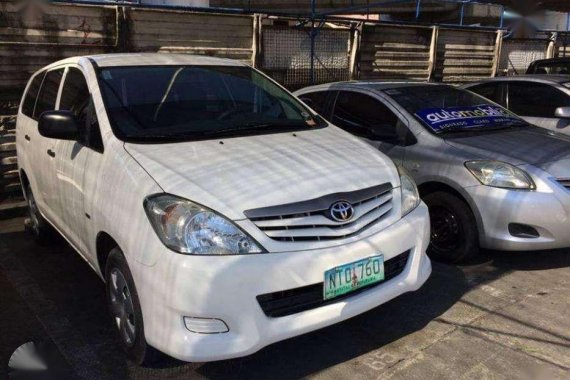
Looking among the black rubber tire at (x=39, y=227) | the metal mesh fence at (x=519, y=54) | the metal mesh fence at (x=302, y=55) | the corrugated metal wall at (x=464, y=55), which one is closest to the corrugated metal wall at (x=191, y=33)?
the metal mesh fence at (x=302, y=55)

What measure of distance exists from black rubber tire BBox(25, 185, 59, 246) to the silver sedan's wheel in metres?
1.95

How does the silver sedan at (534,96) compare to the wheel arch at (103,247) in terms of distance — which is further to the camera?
the silver sedan at (534,96)

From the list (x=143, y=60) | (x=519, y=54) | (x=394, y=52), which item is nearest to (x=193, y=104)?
(x=143, y=60)

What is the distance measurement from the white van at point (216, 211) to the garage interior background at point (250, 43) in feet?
8.32

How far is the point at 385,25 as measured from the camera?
8617mm

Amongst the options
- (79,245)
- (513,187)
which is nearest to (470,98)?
(513,187)

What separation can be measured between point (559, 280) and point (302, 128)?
2185 mm

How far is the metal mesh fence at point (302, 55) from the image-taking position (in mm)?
7645

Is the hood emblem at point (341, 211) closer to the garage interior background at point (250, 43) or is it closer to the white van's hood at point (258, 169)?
the white van's hood at point (258, 169)

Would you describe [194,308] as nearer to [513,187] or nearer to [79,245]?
[79,245]

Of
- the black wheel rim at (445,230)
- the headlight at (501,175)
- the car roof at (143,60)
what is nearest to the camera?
the car roof at (143,60)

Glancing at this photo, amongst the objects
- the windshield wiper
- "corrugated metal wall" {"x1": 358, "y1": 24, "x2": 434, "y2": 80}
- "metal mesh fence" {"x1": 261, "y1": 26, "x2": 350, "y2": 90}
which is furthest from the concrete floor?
"corrugated metal wall" {"x1": 358, "y1": 24, "x2": 434, "y2": 80}

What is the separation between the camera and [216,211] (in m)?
2.52

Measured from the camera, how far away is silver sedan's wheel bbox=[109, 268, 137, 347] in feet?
9.35
